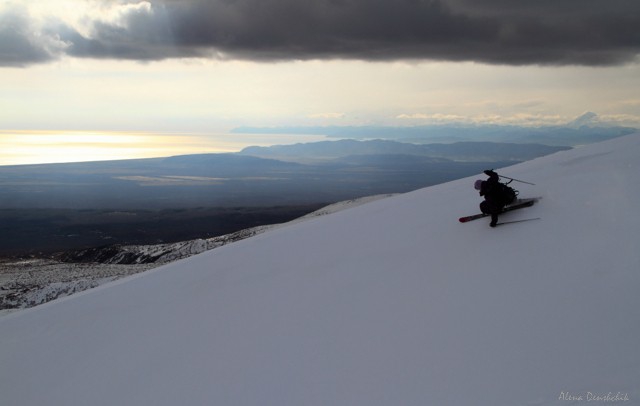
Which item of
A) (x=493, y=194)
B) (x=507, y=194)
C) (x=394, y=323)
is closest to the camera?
(x=394, y=323)

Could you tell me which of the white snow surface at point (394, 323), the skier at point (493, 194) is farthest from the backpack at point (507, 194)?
the white snow surface at point (394, 323)

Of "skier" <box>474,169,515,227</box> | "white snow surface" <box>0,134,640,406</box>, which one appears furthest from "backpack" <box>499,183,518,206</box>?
"white snow surface" <box>0,134,640,406</box>

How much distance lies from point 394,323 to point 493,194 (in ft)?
10.3

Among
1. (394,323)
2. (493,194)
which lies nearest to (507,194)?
(493,194)

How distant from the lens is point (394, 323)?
612 centimetres

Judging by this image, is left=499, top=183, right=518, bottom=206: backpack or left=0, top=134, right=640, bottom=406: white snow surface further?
left=499, top=183, right=518, bottom=206: backpack

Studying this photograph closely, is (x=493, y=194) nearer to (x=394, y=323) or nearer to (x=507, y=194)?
(x=507, y=194)

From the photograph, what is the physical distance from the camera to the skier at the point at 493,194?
8.16 metres

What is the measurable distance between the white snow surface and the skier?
26cm

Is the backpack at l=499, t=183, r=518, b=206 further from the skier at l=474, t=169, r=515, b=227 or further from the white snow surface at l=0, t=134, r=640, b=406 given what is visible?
the white snow surface at l=0, t=134, r=640, b=406

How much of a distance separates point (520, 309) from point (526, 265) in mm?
1148

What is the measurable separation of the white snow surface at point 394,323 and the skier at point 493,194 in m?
0.26

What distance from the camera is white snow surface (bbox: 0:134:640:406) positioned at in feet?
15.6

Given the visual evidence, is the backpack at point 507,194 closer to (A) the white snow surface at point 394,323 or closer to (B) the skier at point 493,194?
(B) the skier at point 493,194
